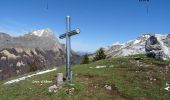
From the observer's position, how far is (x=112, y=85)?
33.1 metres

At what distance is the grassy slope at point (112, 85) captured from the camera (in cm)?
2989

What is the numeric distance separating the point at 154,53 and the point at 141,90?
21.3 m

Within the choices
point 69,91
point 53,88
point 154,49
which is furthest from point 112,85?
point 154,49

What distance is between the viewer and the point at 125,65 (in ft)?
147

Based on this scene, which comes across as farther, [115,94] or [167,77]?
[167,77]

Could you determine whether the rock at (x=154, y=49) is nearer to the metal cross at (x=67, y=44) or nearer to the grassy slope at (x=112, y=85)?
the grassy slope at (x=112, y=85)

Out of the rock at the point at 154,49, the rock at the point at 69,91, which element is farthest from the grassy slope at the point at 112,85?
the rock at the point at 154,49

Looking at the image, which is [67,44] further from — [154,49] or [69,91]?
[154,49]

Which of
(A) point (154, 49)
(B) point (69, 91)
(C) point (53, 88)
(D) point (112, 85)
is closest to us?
(B) point (69, 91)

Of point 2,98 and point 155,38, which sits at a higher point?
point 155,38

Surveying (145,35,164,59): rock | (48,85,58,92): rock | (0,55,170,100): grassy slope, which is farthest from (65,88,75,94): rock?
(145,35,164,59): rock

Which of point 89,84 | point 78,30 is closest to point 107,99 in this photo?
point 89,84

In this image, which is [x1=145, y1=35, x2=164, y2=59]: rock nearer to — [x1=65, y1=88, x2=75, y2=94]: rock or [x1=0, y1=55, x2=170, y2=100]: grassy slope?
[x1=0, y1=55, x2=170, y2=100]: grassy slope

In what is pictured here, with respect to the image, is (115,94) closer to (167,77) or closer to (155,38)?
(167,77)
